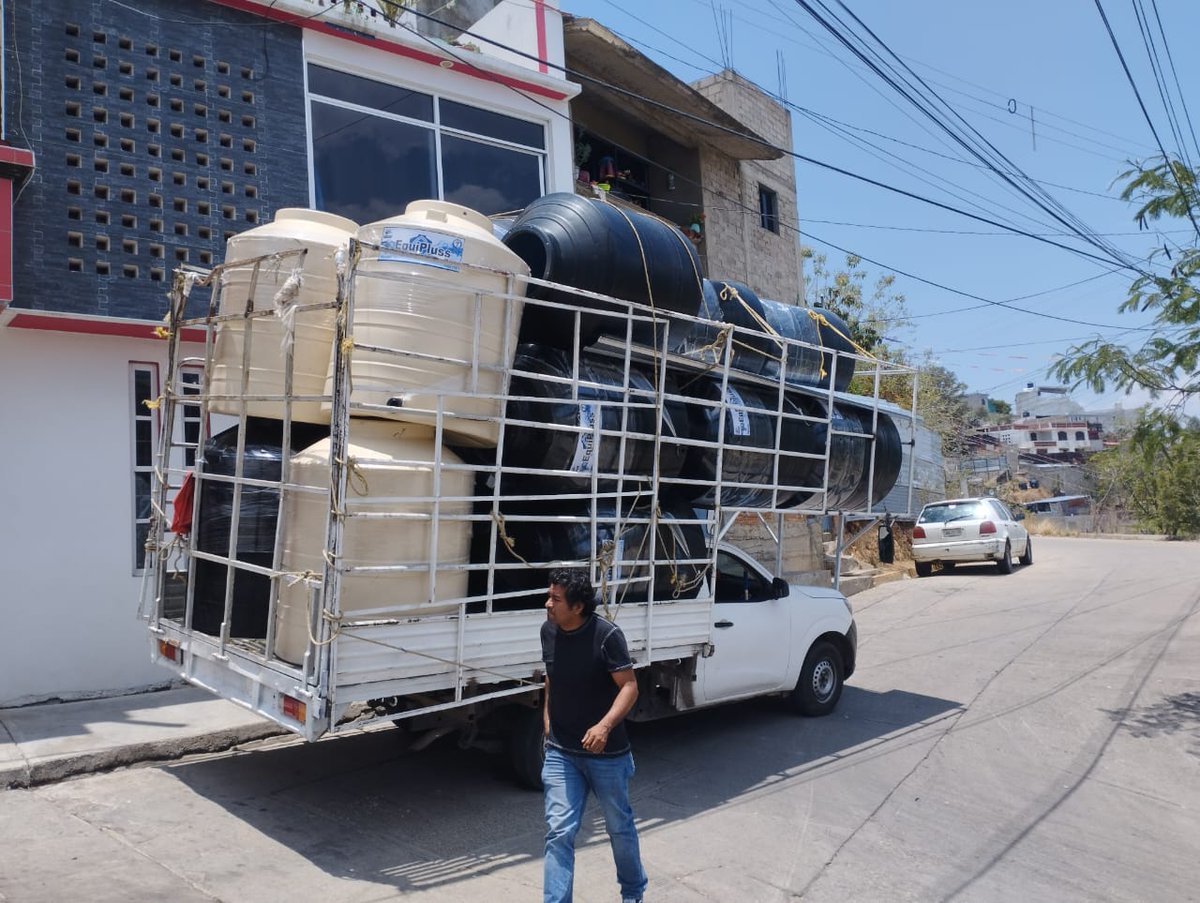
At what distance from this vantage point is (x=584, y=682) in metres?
4.03

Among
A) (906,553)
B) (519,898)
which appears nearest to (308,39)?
(519,898)

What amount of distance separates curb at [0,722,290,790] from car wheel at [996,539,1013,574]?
14098 millimetres

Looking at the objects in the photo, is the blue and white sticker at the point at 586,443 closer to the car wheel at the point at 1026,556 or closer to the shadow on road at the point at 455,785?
the shadow on road at the point at 455,785

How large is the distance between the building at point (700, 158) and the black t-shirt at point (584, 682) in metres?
10.6

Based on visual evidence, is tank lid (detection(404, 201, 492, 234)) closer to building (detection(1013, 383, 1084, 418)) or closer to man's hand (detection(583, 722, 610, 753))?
man's hand (detection(583, 722, 610, 753))

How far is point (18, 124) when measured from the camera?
7508 mm

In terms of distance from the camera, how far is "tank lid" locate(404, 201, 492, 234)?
17.2 feet

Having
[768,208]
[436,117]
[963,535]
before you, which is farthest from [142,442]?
[963,535]

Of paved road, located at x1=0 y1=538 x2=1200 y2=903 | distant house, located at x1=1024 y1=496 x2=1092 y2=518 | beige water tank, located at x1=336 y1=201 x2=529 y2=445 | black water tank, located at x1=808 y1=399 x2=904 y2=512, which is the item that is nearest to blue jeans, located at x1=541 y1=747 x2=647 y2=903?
paved road, located at x1=0 y1=538 x2=1200 y2=903

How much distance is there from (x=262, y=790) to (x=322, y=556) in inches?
74.6

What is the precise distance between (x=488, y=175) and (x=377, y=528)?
7050 millimetres

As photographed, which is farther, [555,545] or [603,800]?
[555,545]

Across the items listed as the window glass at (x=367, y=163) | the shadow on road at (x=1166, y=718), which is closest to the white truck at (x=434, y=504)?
the shadow on road at (x=1166, y=718)

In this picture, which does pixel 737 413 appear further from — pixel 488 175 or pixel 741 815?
pixel 488 175
